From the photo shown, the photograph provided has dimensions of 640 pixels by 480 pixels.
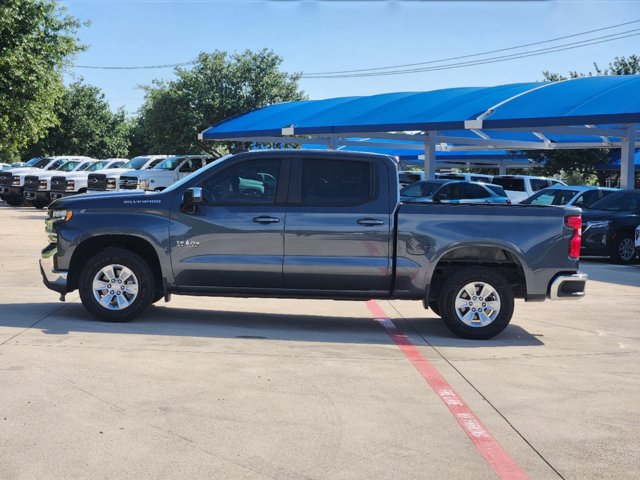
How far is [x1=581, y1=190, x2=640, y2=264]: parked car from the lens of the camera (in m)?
18.7

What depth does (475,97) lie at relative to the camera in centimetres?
2783

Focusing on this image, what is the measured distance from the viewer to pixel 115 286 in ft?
30.2

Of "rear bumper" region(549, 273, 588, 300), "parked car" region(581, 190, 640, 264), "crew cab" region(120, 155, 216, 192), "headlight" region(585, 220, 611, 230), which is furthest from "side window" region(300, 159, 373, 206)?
"crew cab" region(120, 155, 216, 192)

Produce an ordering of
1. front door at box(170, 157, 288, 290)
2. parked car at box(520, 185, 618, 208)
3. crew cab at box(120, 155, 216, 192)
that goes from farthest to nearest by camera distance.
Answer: crew cab at box(120, 155, 216, 192)
parked car at box(520, 185, 618, 208)
front door at box(170, 157, 288, 290)

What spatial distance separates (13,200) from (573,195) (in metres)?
23.7

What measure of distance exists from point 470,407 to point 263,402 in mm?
1564

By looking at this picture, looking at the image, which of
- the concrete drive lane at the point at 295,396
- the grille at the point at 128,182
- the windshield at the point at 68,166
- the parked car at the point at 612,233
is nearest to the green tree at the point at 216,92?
the windshield at the point at 68,166

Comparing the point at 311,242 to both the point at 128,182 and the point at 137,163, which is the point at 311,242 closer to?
the point at 128,182

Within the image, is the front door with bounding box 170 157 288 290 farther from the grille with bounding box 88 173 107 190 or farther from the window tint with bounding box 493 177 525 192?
the window tint with bounding box 493 177 525 192

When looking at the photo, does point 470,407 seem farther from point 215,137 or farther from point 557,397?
point 215,137

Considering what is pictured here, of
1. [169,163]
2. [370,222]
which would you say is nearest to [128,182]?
[169,163]

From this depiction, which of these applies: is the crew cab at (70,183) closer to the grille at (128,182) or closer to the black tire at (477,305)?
the grille at (128,182)

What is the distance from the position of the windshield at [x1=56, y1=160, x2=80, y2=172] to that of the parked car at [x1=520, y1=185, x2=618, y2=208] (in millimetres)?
20424

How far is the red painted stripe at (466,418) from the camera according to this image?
5.03 metres
